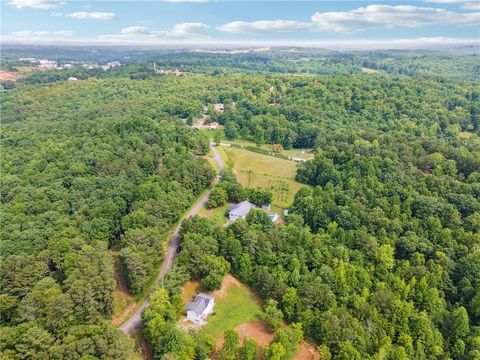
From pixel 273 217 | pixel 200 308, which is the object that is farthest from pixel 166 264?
pixel 273 217

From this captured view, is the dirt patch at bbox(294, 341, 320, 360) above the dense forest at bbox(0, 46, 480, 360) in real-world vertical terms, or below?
below

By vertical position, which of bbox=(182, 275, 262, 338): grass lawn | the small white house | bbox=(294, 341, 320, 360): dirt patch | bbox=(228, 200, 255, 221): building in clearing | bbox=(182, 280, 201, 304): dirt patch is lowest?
bbox=(294, 341, 320, 360): dirt patch

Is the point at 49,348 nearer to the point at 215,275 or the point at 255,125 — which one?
the point at 215,275

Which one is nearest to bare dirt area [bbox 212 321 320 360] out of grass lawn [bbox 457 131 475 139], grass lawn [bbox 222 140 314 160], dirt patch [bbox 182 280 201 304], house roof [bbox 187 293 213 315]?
house roof [bbox 187 293 213 315]

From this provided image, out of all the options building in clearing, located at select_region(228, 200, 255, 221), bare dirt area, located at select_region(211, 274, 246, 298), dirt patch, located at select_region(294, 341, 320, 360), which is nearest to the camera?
dirt patch, located at select_region(294, 341, 320, 360)

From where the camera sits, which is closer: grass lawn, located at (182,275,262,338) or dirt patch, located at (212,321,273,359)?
dirt patch, located at (212,321,273,359)

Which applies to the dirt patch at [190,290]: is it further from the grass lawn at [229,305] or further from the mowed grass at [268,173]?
the mowed grass at [268,173]

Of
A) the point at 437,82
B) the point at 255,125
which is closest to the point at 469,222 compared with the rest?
the point at 255,125

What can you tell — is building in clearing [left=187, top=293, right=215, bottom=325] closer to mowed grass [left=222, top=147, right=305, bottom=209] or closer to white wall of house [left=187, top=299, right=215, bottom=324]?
white wall of house [left=187, top=299, right=215, bottom=324]

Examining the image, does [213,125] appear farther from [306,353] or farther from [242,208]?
[306,353]

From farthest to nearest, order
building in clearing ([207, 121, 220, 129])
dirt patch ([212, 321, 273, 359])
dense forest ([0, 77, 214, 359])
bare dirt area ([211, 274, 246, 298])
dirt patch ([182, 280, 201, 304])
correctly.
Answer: building in clearing ([207, 121, 220, 129]) < bare dirt area ([211, 274, 246, 298]) < dirt patch ([182, 280, 201, 304]) < dirt patch ([212, 321, 273, 359]) < dense forest ([0, 77, 214, 359])
